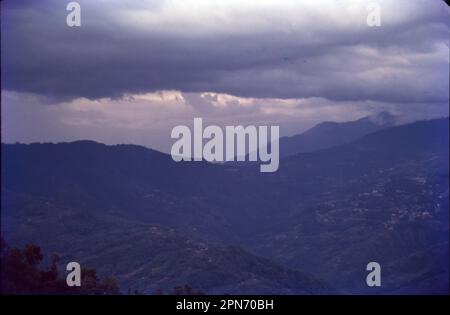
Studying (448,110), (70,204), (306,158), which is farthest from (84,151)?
(448,110)

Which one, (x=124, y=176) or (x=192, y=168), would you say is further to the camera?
(x=124, y=176)

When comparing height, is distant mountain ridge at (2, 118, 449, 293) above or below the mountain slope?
above

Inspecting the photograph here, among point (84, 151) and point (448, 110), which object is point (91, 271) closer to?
point (84, 151)

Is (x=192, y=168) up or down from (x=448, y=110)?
down

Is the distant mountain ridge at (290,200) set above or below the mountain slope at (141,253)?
above

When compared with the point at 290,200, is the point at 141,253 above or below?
below

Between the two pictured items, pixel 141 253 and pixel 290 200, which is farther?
pixel 290 200

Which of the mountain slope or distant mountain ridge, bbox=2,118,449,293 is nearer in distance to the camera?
the mountain slope

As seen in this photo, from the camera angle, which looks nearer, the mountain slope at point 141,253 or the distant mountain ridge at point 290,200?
the mountain slope at point 141,253
